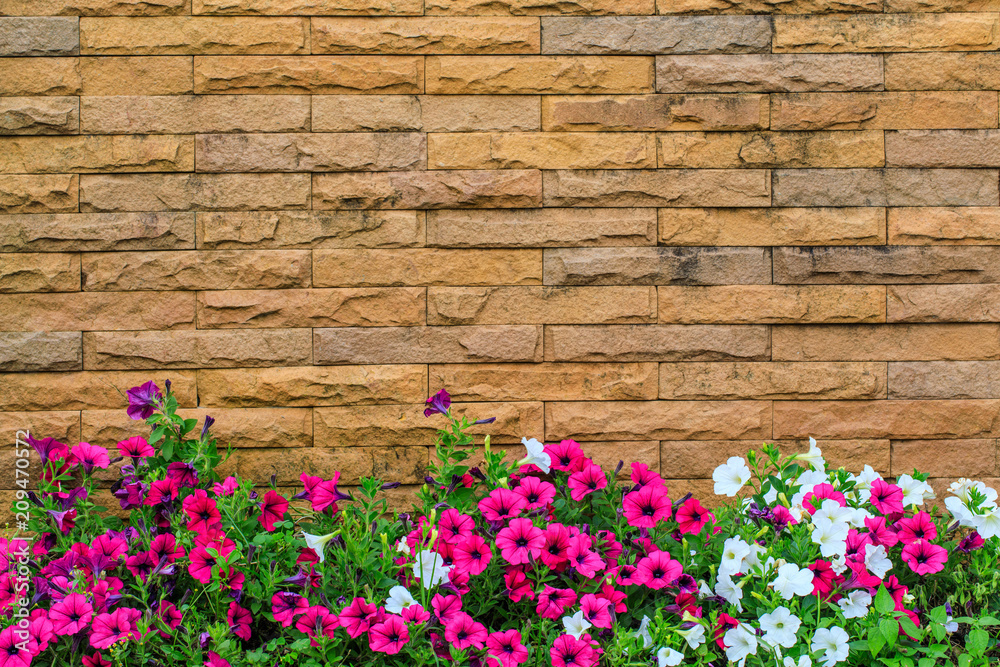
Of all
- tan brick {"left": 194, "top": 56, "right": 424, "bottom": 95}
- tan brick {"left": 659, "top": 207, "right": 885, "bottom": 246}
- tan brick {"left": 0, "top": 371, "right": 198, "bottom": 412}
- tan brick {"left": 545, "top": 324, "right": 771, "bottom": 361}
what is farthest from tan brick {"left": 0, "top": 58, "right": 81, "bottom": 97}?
tan brick {"left": 659, "top": 207, "right": 885, "bottom": 246}

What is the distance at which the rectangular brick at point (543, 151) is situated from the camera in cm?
244

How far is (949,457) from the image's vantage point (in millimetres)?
2508

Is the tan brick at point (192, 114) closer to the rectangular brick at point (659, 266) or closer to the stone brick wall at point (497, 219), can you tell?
the stone brick wall at point (497, 219)

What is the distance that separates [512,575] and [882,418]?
5.27ft

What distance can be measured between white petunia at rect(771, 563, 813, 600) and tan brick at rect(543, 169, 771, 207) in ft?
4.30

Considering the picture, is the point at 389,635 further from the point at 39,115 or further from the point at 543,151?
the point at 39,115

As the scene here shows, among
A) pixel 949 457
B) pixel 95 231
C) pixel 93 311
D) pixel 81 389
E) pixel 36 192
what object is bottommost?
pixel 949 457

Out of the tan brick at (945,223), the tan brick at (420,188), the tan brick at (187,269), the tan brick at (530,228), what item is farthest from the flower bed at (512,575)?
the tan brick at (945,223)

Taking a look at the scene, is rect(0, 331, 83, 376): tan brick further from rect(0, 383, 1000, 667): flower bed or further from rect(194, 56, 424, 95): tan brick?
rect(194, 56, 424, 95): tan brick

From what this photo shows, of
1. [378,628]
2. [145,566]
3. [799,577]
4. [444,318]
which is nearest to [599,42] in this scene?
[444,318]

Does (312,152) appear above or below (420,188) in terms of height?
above

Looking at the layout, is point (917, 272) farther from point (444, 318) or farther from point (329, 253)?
point (329, 253)

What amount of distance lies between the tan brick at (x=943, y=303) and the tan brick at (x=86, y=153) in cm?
275

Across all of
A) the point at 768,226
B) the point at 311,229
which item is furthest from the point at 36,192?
the point at 768,226
